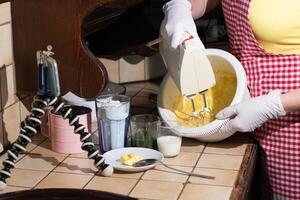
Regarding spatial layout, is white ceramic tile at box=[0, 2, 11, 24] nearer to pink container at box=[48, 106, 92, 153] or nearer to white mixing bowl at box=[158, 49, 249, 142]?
pink container at box=[48, 106, 92, 153]

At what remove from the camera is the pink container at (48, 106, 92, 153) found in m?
1.29

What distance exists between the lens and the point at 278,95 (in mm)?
1306

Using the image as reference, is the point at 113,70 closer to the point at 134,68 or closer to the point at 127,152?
the point at 134,68

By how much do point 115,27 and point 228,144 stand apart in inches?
23.4

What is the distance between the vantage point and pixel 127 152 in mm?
1289

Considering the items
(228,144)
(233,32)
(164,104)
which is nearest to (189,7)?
(233,32)

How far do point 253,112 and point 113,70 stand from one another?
0.68m

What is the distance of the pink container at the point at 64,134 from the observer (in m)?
1.29

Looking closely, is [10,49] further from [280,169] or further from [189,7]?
[280,169]

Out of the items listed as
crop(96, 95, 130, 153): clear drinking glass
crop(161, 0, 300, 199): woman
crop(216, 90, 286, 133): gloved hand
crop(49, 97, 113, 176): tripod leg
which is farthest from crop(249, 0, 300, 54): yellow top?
crop(49, 97, 113, 176): tripod leg

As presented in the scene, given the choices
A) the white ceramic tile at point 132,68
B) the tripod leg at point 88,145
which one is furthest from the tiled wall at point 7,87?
the white ceramic tile at point 132,68

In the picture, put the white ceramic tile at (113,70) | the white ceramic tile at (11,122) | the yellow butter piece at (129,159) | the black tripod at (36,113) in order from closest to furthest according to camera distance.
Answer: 1. the black tripod at (36,113)
2. the yellow butter piece at (129,159)
3. the white ceramic tile at (11,122)
4. the white ceramic tile at (113,70)

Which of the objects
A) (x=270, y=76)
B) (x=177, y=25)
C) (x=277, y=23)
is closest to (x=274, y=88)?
(x=270, y=76)

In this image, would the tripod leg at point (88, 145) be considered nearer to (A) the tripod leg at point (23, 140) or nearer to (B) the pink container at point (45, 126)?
(A) the tripod leg at point (23, 140)
